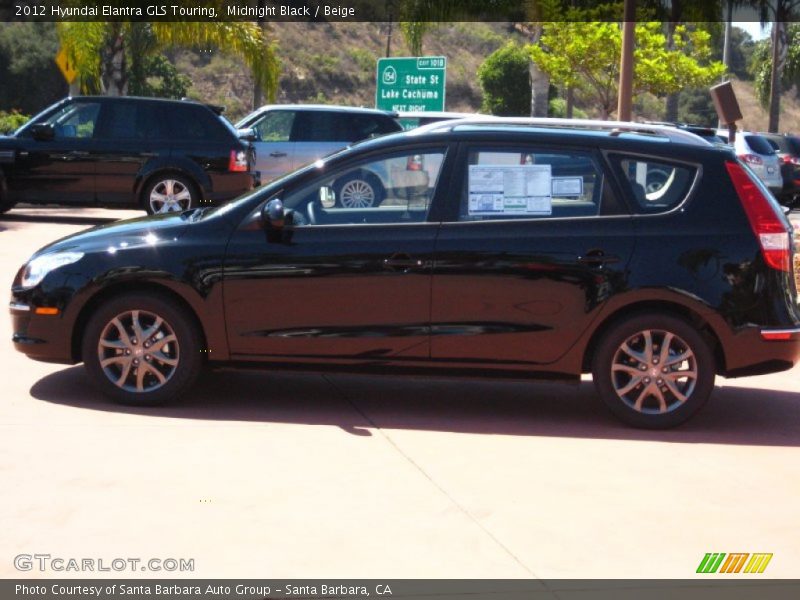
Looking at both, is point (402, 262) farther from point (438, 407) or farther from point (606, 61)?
point (606, 61)

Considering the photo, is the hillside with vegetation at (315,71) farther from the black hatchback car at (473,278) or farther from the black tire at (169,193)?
the black hatchback car at (473,278)

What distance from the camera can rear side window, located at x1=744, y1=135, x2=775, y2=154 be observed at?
26.7m

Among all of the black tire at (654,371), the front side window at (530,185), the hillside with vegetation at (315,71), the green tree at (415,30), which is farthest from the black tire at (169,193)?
the hillside with vegetation at (315,71)

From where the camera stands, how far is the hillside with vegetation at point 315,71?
48625 mm

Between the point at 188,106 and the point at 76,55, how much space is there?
8214 millimetres

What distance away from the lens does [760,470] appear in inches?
258

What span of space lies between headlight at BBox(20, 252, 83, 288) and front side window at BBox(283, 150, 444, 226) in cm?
133

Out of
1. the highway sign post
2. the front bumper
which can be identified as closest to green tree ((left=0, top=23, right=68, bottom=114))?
the highway sign post

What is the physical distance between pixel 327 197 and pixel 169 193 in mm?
10309

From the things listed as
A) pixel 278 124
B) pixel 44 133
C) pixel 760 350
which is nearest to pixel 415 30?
pixel 278 124

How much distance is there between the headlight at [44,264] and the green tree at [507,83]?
47816 millimetres

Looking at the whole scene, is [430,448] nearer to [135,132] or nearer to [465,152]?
[465,152]

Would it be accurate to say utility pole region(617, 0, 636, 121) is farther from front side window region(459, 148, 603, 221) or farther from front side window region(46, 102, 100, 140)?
front side window region(459, 148, 603, 221)


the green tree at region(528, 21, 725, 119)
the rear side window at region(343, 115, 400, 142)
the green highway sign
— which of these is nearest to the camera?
the rear side window at region(343, 115, 400, 142)
